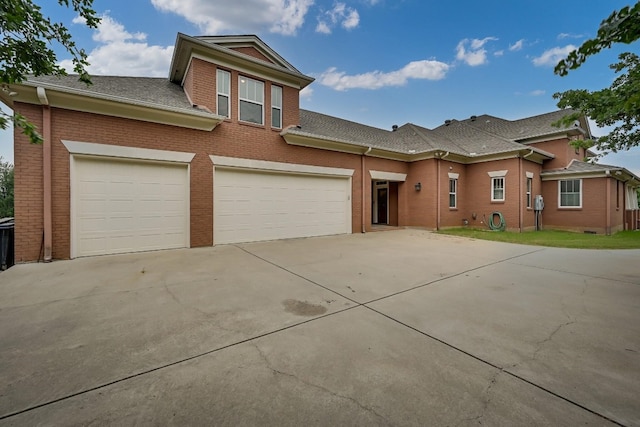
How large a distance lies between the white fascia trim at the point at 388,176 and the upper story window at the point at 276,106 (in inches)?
196

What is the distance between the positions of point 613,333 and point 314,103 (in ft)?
58.6

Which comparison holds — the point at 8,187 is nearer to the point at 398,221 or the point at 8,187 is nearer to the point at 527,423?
the point at 398,221

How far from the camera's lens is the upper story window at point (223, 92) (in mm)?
8625

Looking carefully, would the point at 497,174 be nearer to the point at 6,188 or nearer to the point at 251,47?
the point at 251,47

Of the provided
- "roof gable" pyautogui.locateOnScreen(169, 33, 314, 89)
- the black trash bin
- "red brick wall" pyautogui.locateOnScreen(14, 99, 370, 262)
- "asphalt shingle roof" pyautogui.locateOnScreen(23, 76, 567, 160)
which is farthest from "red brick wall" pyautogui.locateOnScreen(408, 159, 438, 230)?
the black trash bin

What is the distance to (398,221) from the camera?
14344mm

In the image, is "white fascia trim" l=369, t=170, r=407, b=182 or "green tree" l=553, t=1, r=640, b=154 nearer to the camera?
"green tree" l=553, t=1, r=640, b=154

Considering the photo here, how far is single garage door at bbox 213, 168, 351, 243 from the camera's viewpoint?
8516 millimetres

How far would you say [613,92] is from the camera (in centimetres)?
390

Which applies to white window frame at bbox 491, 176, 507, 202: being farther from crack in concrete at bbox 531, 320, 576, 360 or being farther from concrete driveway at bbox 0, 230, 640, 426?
crack in concrete at bbox 531, 320, 576, 360

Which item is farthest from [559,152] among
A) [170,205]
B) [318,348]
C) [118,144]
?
[118,144]

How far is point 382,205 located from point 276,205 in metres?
8.89

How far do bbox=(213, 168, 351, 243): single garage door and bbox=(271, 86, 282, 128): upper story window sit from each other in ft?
6.45

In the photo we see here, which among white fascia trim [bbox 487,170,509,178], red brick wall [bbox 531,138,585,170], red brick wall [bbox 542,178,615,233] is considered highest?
red brick wall [bbox 531,138,585,170]
